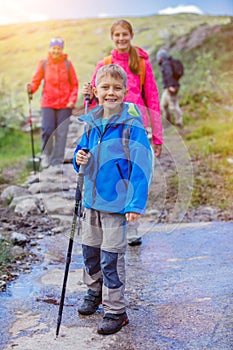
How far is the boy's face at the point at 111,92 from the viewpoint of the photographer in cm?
322

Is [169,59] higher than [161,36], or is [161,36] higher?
[161,36]

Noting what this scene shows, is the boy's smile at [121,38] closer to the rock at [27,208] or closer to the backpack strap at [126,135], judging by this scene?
the backpack strap at [126,135]

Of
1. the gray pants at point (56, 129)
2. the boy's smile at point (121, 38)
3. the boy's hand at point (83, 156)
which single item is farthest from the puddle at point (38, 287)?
the gray pants at point (56, 129)

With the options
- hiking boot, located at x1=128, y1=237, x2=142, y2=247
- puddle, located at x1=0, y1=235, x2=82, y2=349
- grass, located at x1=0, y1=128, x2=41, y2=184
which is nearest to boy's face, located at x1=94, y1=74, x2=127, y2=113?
puddle, located at x1=0, y1=235, x2=82, y2=349

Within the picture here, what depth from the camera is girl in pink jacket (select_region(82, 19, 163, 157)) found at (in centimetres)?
450

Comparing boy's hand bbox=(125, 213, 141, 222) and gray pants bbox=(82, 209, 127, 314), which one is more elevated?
boy's hand bbox=(125, 213, 141, 222)

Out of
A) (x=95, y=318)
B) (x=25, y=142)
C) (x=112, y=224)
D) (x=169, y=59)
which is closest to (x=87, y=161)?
(x=112, y=224)

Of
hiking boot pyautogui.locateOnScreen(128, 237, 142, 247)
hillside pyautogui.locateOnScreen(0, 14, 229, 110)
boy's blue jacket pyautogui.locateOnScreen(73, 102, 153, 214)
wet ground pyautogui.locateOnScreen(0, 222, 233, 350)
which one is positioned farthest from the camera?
hillside pyautogui.locateOnScreen(0, 14, 229, 110)

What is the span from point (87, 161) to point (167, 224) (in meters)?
2.93

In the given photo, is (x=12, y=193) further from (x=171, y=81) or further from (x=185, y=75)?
(x=185, y=75)

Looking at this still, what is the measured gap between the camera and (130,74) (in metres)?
4.57

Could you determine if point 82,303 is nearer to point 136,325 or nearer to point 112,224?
point 136,325

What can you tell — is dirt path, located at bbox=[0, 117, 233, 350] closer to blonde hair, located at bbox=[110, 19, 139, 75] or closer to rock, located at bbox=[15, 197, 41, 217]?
rock, located at bbox=[15, 197, 41, 217]

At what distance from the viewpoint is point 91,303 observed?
3312 mm
